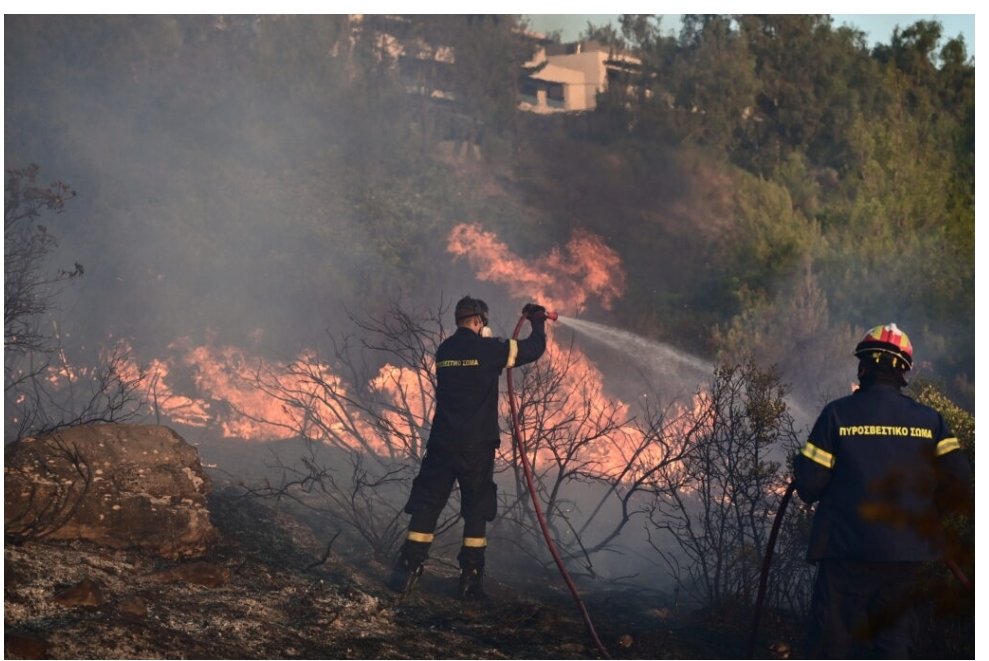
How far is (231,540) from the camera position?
24.9 feet

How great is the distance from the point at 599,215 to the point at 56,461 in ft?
79.6

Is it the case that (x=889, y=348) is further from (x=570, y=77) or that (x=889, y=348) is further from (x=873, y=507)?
(x=570, y=77)

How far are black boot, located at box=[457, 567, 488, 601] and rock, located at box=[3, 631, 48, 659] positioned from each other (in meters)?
2.62

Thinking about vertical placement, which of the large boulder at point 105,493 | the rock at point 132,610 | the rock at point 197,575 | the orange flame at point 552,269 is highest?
the orange flame at point 552,269

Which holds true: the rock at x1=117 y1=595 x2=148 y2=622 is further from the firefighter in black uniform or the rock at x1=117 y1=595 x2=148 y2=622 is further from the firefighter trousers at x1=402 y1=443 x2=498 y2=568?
the firefighter in black uniform

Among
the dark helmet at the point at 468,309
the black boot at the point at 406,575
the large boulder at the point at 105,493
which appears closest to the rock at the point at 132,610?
the large boulder at the point at 105,493

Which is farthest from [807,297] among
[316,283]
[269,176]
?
[269,176]

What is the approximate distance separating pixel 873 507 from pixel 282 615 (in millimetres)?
3157

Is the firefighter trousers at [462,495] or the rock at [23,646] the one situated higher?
the firefighter trousers at [462,495]

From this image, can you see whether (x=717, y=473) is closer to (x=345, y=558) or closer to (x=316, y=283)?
(x=345, y=558)

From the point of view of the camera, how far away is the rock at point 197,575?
6.69m

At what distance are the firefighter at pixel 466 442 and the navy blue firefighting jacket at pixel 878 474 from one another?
222 centimetres

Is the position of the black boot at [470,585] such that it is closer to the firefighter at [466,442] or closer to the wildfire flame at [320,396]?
the firefighter at [466,442]

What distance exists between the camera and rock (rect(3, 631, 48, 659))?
17.2 feet
